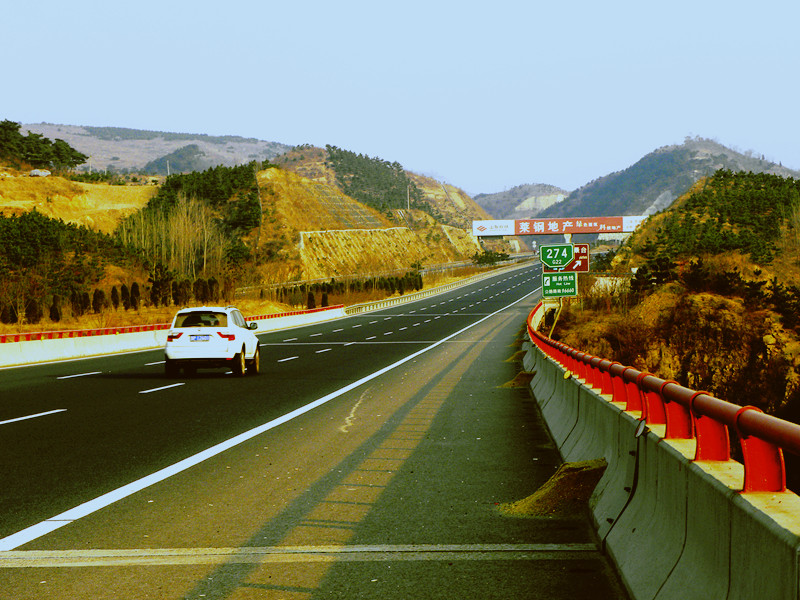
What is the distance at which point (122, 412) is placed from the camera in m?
14.1

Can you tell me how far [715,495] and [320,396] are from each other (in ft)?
43.4

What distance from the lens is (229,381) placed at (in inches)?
791

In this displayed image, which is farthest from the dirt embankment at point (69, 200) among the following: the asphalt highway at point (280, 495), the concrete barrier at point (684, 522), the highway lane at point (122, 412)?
the concrete barrier at point (684, 522)

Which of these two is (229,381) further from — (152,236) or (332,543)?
(152,236)

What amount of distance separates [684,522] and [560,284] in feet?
86.1

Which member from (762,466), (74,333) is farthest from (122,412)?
(74,333)

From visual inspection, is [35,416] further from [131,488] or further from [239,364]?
[239,364]

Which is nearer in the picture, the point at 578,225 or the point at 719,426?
the point at 719,426

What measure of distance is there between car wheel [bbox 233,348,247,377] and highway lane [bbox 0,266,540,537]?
0.57 m

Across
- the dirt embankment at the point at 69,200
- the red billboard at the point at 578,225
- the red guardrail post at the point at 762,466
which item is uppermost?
the dirt embankment at the point at 69,200

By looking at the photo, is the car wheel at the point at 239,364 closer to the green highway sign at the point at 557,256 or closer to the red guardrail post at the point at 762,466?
the green highway sign at the point at 557,256

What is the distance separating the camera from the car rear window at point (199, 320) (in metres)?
20.8

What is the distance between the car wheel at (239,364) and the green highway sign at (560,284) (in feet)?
41.6

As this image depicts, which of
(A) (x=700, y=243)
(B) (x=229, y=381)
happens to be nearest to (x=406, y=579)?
(B) (x=229, y=381)
